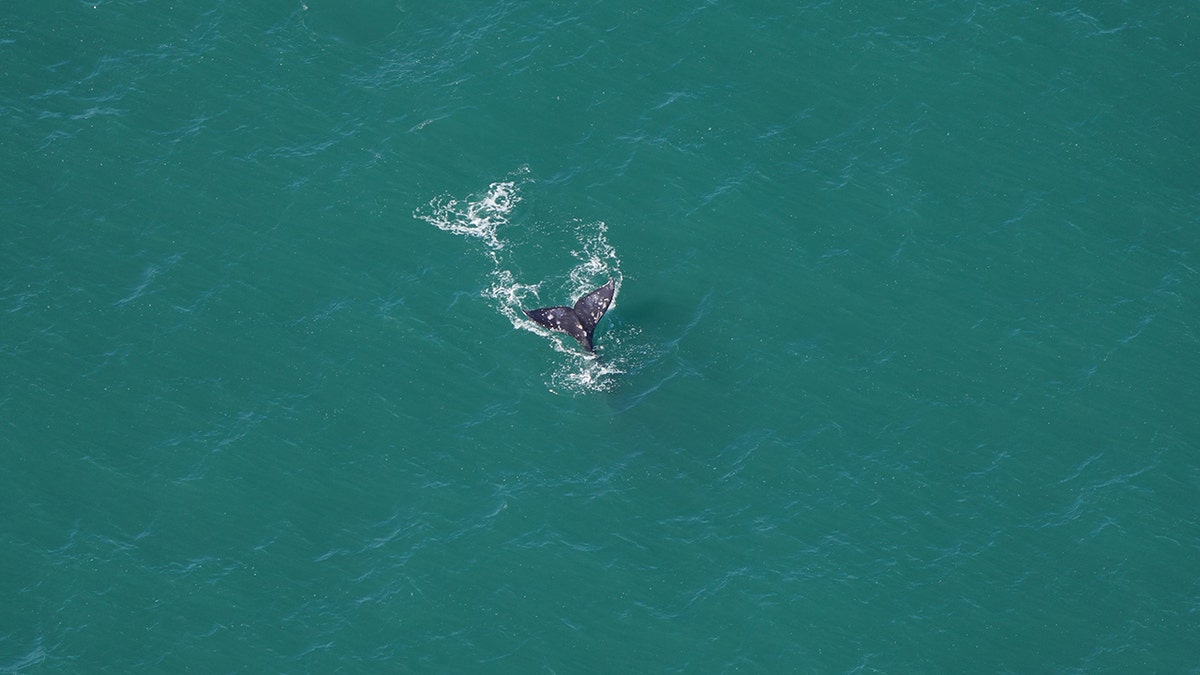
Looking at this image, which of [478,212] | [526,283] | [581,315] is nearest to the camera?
[581,315]

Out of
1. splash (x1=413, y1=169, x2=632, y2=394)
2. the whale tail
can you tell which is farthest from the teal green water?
the whale tail

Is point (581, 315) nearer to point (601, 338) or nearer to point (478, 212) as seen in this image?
point (601, 338)

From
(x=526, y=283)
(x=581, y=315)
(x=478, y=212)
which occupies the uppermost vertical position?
(x=478, y=212)

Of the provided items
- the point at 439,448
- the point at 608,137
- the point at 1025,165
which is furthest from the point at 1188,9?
the point at 439,448

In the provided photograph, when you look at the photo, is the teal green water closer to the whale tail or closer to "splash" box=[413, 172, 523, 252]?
"splash" box=[413, 172, 523, 252]

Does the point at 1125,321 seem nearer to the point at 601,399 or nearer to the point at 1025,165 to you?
the point at 1025,165

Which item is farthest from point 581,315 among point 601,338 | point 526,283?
point 526,283
